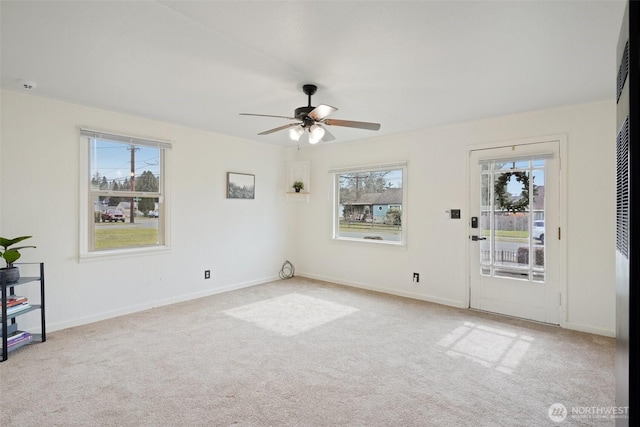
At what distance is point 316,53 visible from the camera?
2.36 m

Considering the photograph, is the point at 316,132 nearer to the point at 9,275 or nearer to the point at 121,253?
the point at 121,253

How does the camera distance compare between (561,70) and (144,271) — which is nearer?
(561,70)

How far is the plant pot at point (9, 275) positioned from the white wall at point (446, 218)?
12.9 ft

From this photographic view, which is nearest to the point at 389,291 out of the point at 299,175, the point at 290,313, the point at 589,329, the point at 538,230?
the point at 290,313

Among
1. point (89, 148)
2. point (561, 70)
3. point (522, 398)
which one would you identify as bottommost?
point (522, 398)

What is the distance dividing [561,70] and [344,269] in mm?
3890

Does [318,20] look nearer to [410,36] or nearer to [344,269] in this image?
[410,36]

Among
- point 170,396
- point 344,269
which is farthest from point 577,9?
point 344,269

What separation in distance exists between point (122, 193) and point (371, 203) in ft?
11.6

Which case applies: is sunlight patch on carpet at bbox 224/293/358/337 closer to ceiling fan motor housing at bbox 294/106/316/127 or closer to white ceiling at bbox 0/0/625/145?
ceiling fan motor housing at bbox 294/106/316/127

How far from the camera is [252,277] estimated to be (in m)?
5.43

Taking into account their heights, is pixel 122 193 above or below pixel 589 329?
above

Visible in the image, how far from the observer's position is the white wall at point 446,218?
3342 millimetres

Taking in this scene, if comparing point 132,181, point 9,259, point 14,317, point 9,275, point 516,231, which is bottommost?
point 14,317
